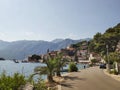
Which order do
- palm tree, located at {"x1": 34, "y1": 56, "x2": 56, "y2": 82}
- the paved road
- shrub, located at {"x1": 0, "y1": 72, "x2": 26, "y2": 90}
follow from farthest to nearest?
palm tree, located at {"x1": 34, "y1": 56, "x2": 56, "y2": 82} < the paved road < shrub, located at {"x1": 0, "y1": 72, "x2": 26, "y2": 90}

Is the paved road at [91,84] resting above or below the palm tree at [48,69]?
below

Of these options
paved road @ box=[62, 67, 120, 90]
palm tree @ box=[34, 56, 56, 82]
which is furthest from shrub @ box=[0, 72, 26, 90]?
palm tree @ box=[34, 56, 56, 82]

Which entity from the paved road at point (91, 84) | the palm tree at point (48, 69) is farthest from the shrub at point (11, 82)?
the palm tree at point (48, 69)

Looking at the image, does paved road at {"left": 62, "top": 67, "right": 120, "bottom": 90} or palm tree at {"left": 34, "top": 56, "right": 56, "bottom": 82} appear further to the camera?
palm tree at {"left": 34, "top": 56, "right": 56, "bottom": 82}

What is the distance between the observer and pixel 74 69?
163 feet

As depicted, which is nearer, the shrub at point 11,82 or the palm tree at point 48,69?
the shrub at point 11,82

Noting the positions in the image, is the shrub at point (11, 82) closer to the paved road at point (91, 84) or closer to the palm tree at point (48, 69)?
the paved road at point (91, 84)

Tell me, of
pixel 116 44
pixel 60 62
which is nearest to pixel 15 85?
pixel 60 62

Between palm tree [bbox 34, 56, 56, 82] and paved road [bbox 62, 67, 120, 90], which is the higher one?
palm tree [bbox 34, 56, 56, 82]

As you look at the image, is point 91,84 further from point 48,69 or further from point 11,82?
point 11,82

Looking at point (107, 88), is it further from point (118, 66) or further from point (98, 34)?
point (98, 34)

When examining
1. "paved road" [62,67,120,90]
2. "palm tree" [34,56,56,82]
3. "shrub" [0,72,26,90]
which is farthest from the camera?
"palm tree" [34,56,56,82]

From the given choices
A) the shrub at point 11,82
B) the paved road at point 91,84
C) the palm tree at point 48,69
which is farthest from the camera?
the palm tree at point 48,69

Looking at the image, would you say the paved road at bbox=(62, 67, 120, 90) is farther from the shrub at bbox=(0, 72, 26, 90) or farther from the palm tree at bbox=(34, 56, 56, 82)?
the shrub at bbox=(0, 72, 26, 90)
